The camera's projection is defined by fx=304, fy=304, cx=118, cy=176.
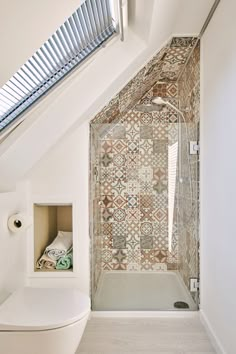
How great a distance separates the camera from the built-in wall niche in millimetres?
2571

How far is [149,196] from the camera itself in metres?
3.06

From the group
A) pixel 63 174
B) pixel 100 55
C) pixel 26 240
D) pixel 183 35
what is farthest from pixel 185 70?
pixel 26 240

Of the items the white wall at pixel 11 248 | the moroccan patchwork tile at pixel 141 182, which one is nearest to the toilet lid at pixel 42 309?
the white wall at pixel 11 248

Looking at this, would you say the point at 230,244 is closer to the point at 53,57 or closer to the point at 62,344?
the point at 62,344

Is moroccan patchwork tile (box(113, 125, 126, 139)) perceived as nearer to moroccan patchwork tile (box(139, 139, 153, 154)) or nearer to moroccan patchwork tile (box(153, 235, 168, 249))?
moroccan patchwork tile (box(139, 139, 153, 154))

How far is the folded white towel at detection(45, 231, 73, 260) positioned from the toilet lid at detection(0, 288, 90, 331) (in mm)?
564

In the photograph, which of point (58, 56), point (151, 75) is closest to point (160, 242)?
point (151, 75)

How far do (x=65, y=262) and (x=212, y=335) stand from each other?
4.03ft

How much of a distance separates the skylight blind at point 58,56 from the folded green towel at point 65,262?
135 cm

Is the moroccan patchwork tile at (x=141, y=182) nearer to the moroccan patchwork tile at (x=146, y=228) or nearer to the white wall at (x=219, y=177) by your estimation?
the moroccan patchwork tile at (x=146, y=228)

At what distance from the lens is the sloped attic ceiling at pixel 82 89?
68.2 inches

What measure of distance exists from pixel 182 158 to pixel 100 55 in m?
1.32

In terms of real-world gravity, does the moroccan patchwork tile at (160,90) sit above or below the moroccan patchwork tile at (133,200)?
above

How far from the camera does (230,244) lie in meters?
1.70
